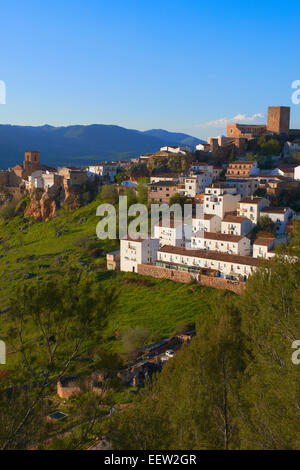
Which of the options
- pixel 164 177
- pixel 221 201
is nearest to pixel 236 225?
pixel 221 201

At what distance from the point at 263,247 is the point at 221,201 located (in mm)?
7713

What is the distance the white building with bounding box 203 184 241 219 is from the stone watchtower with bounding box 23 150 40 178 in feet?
118

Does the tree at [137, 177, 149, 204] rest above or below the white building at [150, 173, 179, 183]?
below

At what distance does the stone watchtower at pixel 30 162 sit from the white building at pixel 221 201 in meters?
35.8

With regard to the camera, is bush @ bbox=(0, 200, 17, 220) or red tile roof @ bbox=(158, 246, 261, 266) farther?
bush @ bbox=(0, 200, 17, 220)

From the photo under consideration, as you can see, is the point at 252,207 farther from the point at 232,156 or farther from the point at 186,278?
the point at 232,156

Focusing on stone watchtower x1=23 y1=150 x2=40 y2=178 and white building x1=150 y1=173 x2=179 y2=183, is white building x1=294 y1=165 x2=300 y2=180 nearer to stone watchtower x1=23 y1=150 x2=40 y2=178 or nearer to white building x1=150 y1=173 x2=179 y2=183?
white building x1=150 y1=173 x2=179 y2=183

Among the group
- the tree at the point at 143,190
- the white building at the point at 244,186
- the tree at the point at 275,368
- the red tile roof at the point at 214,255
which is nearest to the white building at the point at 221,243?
the red tile roof at the point at 214,255

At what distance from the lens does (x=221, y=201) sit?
37250 millimetres

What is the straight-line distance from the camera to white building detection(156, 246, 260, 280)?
30094 millimetres

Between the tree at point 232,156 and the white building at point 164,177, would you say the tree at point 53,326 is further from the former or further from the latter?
the tree at point 232,156

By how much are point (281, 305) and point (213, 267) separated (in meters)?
21.3

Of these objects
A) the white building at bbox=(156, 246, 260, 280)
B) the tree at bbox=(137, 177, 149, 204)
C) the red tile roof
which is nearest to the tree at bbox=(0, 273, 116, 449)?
the white building at bbox=(156, 246, 260, 280)

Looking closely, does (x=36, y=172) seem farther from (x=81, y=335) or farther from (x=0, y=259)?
(x=81, y=335)
